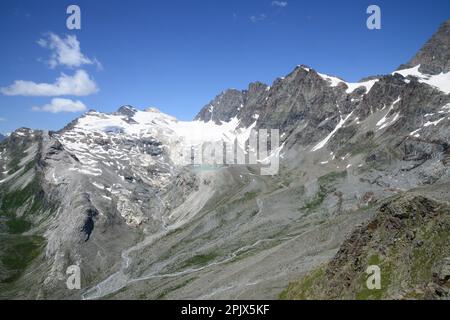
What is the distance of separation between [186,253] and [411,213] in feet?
480

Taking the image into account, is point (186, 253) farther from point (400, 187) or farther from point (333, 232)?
point (400, 187)
